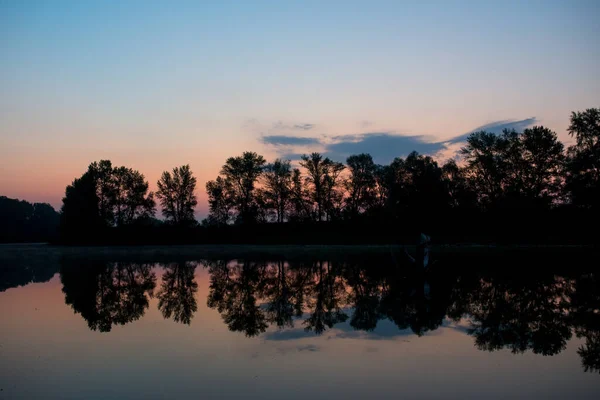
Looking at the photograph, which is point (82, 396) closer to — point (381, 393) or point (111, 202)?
point (381, 393)

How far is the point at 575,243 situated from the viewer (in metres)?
55.4

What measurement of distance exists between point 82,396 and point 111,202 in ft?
270

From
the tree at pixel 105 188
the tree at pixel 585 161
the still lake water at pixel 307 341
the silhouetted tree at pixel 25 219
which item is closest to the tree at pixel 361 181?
the tree at pixel 585 161

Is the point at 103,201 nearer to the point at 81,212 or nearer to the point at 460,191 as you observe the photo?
the point at 81,212

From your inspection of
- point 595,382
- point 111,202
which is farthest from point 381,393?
point 111,202

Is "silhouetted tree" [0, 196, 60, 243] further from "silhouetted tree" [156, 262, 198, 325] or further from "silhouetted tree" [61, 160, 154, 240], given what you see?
"silhouetted tree" [156, 262, 198, 325]

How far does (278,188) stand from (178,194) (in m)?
20.3

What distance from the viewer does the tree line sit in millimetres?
67562

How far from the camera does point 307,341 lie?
11.4 meters

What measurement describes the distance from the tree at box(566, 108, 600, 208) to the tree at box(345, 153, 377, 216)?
1401 inches

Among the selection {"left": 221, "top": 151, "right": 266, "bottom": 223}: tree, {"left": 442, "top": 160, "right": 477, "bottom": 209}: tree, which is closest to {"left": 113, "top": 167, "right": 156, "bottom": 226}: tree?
{"left": 221, "top": 151, "right": 266, "bottom": 223}: tree

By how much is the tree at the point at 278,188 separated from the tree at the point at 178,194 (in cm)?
1529

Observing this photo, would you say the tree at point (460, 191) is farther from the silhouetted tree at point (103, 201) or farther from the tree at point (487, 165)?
the silhouetted tree at point (103, 201)

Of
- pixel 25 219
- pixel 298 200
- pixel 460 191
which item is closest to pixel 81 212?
pixel 298 200
